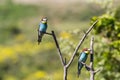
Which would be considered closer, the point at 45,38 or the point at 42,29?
the point at 42,29

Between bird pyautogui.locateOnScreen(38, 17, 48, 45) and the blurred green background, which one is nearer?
bird pyautogui.locateOnScreen(38, 17, 48, 45)

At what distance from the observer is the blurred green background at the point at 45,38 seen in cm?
838

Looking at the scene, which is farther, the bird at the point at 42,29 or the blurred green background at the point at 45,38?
the blurred green background at the point at 45,38

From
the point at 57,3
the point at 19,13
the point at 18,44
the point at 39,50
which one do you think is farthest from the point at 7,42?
the point at 57,3

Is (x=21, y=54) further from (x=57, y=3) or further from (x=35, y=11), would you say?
(x=57, y=3)

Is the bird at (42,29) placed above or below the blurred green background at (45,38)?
above

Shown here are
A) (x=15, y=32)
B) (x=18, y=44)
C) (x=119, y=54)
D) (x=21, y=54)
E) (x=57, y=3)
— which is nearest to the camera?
(x=119, y=54)

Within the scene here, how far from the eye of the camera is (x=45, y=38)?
21.7m

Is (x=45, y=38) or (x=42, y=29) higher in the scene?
(x=42, y=29)

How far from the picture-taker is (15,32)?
361ft

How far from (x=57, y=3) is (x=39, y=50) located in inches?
2894

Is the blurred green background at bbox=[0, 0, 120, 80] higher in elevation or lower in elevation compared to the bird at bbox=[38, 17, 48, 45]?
lower

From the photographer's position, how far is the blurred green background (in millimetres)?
8383

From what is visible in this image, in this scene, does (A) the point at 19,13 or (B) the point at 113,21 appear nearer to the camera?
(B) the point at 113,21
